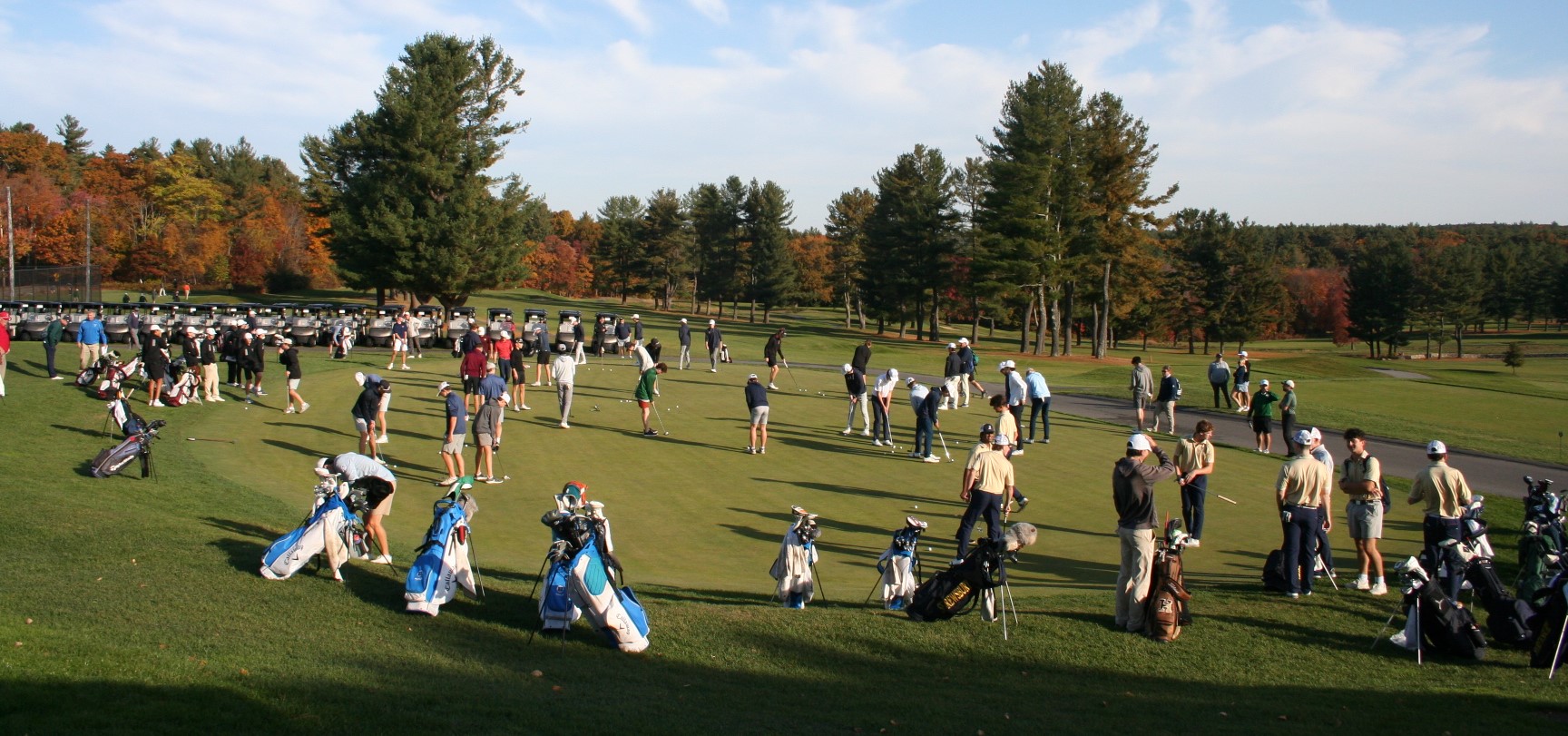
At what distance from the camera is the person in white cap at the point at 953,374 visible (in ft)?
86.4

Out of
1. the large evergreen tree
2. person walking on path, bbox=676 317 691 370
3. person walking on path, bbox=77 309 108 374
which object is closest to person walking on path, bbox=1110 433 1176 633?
person walking on path, bbox=676 317 691 370

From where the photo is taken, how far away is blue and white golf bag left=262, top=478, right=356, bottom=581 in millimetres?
9695

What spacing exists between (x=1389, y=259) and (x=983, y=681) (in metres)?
89.5

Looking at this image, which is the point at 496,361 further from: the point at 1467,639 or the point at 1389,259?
the point at 1389,259

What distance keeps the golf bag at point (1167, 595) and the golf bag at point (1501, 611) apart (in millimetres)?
2794

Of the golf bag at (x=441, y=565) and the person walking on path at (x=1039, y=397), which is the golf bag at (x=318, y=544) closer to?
the golf bag at (x=441, y=565)

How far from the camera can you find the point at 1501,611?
30.2ft

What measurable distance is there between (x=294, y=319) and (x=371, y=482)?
33.8m

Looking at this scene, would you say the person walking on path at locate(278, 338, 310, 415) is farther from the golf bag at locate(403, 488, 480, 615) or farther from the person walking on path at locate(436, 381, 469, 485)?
the golf bag at locate(403, 488, 480, 615)

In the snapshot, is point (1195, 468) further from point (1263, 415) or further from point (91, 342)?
point (91, 342)

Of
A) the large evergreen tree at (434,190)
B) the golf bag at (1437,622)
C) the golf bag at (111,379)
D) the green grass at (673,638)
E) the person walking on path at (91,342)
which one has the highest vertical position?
the large evergreen tree at (434,190)

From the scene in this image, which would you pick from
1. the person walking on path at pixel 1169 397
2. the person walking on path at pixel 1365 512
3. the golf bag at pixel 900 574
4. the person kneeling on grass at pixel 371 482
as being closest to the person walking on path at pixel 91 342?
the person kneeling on grass at pixel 371 482

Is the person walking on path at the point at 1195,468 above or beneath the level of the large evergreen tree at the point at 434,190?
beneath

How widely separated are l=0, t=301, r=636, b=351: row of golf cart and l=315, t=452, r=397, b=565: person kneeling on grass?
2355 centimetres
